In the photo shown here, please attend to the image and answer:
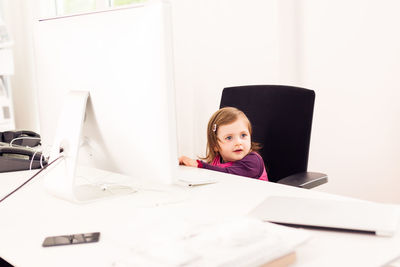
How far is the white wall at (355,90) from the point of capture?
2.19 metres

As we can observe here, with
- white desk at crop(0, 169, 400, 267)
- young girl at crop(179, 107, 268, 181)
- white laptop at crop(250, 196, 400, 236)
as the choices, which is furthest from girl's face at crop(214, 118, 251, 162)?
white laptop at crop(250, 196, 400, 236)

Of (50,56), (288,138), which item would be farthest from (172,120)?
(288,138)

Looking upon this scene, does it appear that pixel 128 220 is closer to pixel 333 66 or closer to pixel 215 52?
pixel 333 66

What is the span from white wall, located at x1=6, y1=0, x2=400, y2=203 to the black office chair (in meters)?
0.64

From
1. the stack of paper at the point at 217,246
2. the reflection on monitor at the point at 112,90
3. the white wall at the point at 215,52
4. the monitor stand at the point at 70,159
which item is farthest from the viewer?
the white wall at the point at 215,52

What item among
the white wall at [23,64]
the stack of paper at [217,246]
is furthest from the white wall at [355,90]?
the white wall at [23,64]

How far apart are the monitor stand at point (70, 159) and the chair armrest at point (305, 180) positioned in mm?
483

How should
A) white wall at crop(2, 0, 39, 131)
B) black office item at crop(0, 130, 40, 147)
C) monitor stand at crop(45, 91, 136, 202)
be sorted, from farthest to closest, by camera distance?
white wall at crop(2, 0, 39, 131)
black office item at crop(0, 130, 40, 147)
monitor stand at crop(45, 91, 136, 202)

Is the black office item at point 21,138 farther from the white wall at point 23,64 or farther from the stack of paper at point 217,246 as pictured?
the white wall at point 23,64

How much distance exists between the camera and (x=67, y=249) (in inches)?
38.0

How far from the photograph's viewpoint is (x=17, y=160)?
67.1 inches

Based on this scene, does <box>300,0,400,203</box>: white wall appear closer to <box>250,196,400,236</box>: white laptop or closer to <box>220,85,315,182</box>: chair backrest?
<box>220,85,315,182</box>: chair backrest

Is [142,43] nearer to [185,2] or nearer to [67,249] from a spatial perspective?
[67,249]

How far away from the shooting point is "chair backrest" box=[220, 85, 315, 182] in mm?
1716
